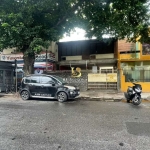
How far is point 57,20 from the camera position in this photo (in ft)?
48.0

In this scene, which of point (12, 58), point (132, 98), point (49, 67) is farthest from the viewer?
point (12, 58)

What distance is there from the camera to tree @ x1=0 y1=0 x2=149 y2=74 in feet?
40.1

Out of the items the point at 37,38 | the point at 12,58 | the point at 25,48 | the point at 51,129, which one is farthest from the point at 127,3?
the point at 12,58

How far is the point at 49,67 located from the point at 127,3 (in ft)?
38.6

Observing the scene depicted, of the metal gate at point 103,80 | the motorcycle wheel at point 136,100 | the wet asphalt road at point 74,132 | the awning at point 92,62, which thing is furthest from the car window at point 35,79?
the awning at point 92,62

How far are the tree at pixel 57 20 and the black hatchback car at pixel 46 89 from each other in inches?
79.7

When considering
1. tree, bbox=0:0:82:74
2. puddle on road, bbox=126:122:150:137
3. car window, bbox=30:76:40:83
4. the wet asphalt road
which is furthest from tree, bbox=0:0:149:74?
puddle on road, bbox=126:122:150:137

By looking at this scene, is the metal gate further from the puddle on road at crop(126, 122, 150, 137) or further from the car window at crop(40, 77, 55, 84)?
the puddle on road at crop(126, 122, 150, 137)

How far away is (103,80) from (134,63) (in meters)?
4.50

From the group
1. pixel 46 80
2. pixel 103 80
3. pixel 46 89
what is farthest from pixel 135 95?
pixel 103 80

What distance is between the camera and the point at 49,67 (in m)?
21.6

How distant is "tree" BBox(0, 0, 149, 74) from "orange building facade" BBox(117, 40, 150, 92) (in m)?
4.14

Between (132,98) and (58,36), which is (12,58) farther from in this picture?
(132,98)

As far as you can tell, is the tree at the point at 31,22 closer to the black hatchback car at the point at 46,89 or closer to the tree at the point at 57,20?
the tree at the point at 57,20
